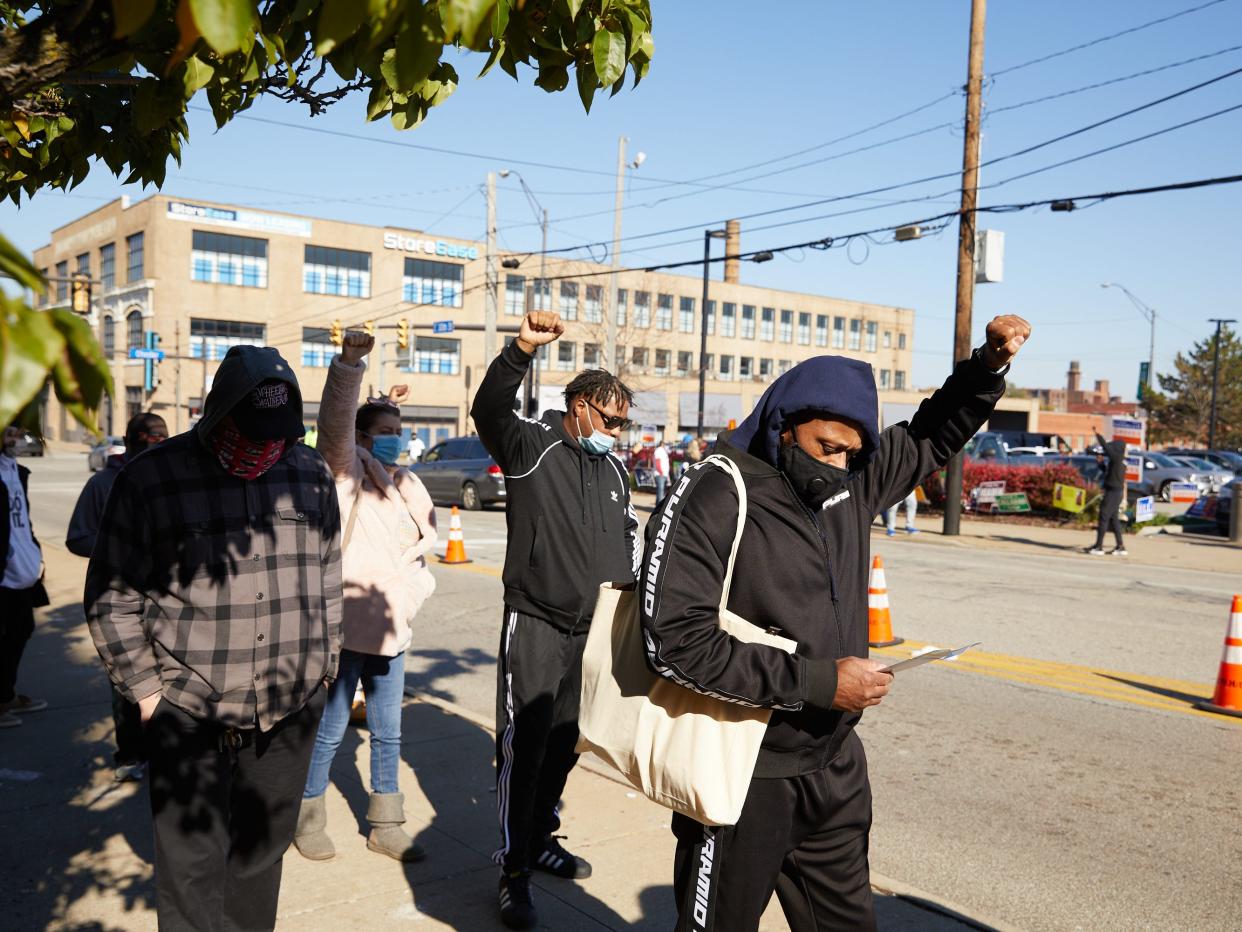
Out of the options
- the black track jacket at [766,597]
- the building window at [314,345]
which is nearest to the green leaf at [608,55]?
the black track jacket at [766,597]

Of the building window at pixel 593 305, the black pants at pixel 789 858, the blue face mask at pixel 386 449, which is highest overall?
the building window at pixel 593 305

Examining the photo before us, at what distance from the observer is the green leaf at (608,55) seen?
2447 mm

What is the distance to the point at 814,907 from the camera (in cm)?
281

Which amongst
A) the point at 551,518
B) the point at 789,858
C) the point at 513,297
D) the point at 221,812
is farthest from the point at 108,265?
the point at 789,858

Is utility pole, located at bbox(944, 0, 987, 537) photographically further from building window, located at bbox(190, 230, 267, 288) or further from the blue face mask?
building window, located at bbox(190, 230, 267, 288)

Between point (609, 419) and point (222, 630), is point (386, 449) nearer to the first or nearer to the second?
point (609, 419)

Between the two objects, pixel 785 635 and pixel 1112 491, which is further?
pixel 1112 491

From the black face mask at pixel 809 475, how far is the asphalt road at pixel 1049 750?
250 centimetres

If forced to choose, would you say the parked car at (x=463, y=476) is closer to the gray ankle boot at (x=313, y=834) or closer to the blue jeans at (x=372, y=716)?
the blue jeans at (x=372, y=716)

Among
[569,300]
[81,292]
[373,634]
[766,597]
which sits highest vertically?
[569,300]

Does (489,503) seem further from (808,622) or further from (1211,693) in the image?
(808,622)

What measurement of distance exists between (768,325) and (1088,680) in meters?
74.4

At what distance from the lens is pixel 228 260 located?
59.5 meters

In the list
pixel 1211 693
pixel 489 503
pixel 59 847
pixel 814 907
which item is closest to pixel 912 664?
pixel 814 907
